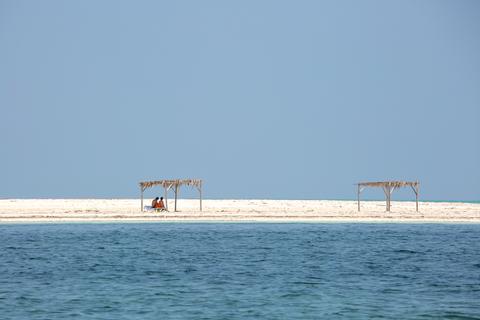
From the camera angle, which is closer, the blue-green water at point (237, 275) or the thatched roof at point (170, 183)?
the blue-green water at point (237, 275)

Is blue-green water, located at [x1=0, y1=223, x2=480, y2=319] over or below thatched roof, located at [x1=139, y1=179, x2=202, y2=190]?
below

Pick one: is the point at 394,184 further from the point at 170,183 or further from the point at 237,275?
the point at 237,275

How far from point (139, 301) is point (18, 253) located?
11354 millimetres

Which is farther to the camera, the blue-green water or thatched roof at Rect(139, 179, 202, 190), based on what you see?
thatched roof at Rect(139, 179, 202, 190)

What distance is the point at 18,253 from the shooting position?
2594 centimetres

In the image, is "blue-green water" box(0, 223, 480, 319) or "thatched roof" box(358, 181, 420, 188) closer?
"blue-green water" box(0, 223, 480, 319)

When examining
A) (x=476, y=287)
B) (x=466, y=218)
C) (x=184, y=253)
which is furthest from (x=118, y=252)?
(x=466, y=218)

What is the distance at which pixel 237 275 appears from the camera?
808 inches

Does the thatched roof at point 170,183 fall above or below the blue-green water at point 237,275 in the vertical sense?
above

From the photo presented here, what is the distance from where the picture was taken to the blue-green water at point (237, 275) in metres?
15.1

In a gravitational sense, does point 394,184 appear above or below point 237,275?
above

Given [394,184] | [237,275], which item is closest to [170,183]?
[394,184]

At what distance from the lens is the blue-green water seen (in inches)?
596

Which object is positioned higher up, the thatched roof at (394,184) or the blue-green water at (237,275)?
the thatched roof at (394,184)
